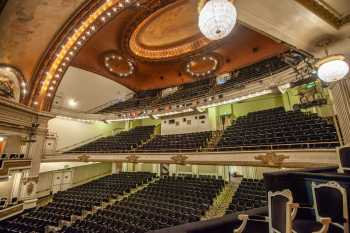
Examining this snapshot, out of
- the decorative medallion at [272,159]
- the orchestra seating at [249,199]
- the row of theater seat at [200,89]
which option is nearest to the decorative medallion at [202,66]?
the row of theater seat at [200,89]

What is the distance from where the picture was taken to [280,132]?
7836 mm

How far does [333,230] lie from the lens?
2.12m

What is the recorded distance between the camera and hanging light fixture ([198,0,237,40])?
2353mm

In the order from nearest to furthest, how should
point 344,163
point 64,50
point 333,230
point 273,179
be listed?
point 333,230, point 273,179, point 344,163, point 64,50

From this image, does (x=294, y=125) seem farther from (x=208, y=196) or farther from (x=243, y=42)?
(x=243, y=42)

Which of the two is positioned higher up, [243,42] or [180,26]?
[180,26]

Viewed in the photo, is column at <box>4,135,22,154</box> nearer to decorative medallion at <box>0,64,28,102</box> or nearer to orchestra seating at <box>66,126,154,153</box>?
decorative medallion at <box>0,64,28,102</box>

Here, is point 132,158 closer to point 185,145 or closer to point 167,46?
point 185,145

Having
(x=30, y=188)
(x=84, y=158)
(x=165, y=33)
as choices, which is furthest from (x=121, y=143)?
(x=165, y=33)

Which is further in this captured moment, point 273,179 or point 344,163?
point 344,163

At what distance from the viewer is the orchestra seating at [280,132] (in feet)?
21.0

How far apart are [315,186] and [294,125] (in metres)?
6.68

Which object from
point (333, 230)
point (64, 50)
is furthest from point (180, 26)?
point (333, 230)

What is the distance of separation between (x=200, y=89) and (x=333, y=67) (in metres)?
12.4
